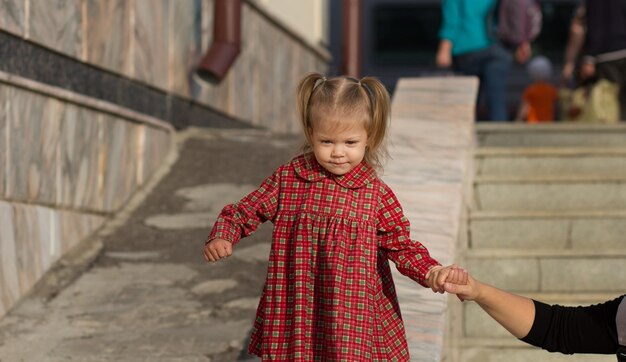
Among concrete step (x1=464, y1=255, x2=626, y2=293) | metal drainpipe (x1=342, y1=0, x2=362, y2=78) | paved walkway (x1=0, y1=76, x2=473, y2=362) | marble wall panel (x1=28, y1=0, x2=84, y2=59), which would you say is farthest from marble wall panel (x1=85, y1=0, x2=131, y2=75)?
metal drainpipe (x1=342, y1=0, x2=362, y2=78)

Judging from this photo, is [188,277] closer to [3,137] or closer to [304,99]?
[3,137]

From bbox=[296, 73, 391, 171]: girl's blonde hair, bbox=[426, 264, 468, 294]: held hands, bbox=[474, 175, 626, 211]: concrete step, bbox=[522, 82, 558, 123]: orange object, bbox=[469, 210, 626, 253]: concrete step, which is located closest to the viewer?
bbox=[426, 264, 468, 294]: held hands

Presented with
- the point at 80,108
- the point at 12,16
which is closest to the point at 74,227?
the point at 80,108

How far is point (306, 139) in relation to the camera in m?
4.09

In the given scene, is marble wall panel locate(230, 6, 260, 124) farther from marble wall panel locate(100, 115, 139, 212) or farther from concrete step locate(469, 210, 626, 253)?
concrete step locate(469, 210, 626, 253)

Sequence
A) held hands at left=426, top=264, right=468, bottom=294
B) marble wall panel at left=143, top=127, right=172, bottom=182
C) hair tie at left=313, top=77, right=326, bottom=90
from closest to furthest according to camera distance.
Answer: held hands at left=426, top=264, right=468, bottom=294, hair tie at left=313, top=77, right=326, bottom=90, marble wall panel at left=143, top=127, right=172, bottom=182

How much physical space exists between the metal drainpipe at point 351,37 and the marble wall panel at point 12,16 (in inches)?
378

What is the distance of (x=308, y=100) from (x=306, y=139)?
0.12m

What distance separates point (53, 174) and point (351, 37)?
9607 millimetres

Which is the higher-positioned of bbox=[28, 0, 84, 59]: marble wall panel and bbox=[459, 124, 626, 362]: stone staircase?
bbox=[28, 0, 84, 59]: marble wall panel

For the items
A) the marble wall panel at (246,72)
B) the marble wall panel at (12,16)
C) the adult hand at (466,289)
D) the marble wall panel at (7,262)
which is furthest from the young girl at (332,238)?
the marble wall panel at (246,72)

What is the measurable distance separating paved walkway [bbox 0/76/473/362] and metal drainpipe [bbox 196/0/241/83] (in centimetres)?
183

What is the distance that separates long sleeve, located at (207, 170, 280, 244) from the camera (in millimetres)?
4152

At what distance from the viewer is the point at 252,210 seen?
4.16m
